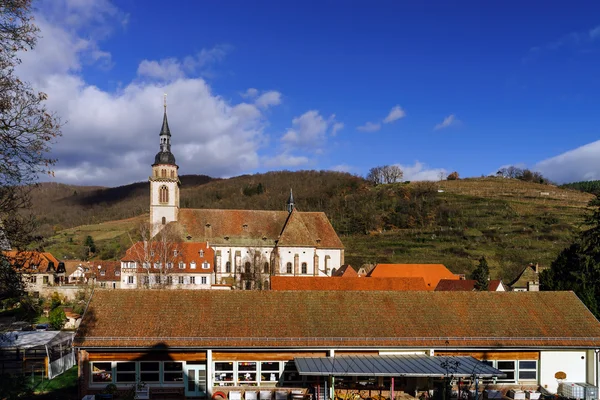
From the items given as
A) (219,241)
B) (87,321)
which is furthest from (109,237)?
(87,321)

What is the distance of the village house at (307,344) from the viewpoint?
17.0 meters

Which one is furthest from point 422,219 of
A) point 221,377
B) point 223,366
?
point 221,377

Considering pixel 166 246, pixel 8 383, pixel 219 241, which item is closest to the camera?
pixel 8 383

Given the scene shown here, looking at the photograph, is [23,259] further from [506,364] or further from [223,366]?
[506,364]

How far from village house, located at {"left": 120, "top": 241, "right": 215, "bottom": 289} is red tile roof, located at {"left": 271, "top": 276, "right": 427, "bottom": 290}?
43.9ft

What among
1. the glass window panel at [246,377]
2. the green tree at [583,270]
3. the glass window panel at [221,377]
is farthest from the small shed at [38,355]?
the green tree at [583,270]

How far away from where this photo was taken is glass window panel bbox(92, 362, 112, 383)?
1714 cm

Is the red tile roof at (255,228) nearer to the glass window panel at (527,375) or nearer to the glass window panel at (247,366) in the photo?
the glass window panel at (247,366)

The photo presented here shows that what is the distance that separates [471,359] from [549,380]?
12.2ft

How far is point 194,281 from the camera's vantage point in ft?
169

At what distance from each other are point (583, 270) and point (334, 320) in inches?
891

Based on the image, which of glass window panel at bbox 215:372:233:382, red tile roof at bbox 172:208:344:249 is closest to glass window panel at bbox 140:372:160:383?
glass window panel at bbox 215:372:233:382

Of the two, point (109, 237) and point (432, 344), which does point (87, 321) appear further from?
point (109, 237)

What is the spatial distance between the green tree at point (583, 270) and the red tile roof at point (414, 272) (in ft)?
41.2
